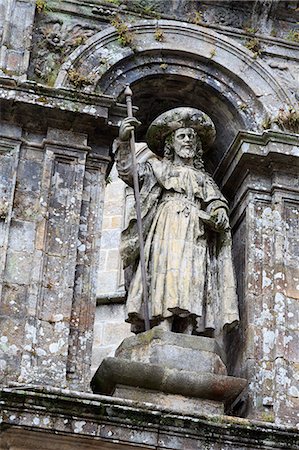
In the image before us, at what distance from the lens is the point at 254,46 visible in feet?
42.0

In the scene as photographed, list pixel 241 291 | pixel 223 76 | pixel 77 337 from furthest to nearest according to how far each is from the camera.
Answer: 1. pixel 223 76
2. pixel 241 291
3. pixel 77 337

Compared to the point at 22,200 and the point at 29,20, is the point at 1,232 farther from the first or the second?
the point at 29,20

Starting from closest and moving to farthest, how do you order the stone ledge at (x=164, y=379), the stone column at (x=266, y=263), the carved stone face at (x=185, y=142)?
the stone ledge at (x=164, y=379), the stone column at (x=266, y=263), the carved stone face at (x=185, y=142)

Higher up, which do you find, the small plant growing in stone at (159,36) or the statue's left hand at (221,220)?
the small plant growing in stone at (159,36)

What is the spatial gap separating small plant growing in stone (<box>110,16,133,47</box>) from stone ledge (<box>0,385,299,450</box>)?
3.55m

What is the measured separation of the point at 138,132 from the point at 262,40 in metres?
1.30

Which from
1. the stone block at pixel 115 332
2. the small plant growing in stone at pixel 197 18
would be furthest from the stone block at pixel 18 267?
the stone block at pixel 115 332

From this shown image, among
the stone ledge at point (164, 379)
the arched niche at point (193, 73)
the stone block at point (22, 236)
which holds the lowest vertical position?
the stone ledge at point (164, 379)

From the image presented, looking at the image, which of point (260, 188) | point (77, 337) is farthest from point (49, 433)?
point (260, 188)

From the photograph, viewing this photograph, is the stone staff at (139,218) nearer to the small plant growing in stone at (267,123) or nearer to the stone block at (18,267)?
the stone block at (18,267)

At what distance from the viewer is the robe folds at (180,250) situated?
11.3 meters

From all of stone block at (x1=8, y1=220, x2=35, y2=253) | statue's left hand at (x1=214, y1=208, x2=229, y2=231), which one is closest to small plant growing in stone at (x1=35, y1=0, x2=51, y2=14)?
stone block at (x1=8, y1=220, x2=35, y2=253)

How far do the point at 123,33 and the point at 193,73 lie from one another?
2.21 feet

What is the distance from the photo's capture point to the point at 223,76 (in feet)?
41.4
